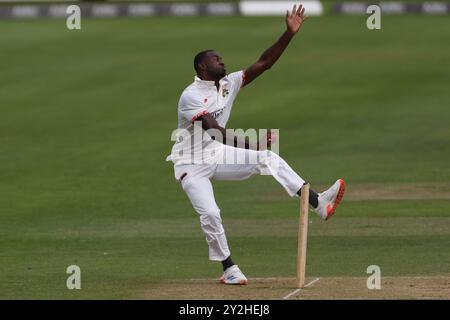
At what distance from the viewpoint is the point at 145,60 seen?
39344mm

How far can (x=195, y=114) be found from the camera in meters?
13.2

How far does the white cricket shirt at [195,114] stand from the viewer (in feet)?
43.5

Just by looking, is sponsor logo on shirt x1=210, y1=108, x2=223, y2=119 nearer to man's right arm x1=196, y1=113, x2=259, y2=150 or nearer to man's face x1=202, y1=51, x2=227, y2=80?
man's right arm x1=196, y1=113, x2=259, y2=150

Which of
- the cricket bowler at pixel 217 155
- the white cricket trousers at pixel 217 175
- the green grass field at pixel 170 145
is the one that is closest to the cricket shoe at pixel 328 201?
the cricket bowler at pixel 217 155

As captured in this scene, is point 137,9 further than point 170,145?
Yes

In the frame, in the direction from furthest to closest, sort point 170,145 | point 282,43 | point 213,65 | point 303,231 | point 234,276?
point 170,145 → point 282,43 → point 213,65 → point 234,276 → point 303,231

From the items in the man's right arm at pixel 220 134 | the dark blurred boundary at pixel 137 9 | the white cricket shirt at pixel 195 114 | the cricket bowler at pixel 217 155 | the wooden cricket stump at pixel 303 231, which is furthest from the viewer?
the dark blurred boundary at pixel 137 9

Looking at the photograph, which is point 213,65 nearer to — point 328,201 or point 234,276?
point 328,201

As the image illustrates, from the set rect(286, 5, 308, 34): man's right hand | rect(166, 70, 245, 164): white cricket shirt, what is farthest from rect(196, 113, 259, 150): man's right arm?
rect(286, 5, 308, 34): man's right hand

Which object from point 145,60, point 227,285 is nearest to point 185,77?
point 145,60

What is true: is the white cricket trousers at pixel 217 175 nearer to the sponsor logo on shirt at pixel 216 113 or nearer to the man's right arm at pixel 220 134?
the man's right arm at pixel 220 134

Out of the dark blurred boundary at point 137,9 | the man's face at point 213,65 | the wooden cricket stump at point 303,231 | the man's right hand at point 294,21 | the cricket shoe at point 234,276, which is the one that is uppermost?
the dark blurred boundary at point 137,9

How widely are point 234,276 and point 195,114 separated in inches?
70.9

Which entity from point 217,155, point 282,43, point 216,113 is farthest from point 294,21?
point 217,155
